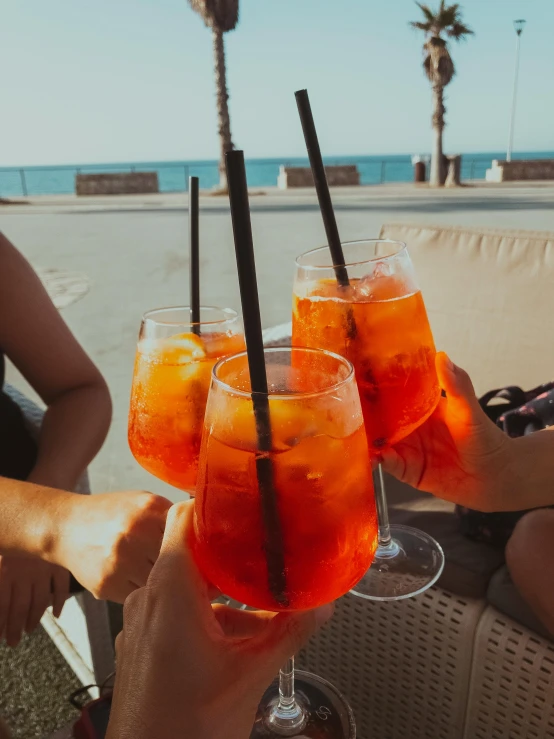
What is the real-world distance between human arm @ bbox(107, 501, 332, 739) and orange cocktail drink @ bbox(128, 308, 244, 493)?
0.25 meters

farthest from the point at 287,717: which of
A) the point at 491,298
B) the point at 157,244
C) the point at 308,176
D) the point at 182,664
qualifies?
the point at 308,176

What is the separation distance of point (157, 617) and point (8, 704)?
1669 millimetres

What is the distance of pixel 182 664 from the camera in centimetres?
75

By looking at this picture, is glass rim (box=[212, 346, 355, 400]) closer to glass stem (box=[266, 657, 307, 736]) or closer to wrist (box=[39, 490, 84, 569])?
wrist (box=[39, 490, 84, 569])

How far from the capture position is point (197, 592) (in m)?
0.78

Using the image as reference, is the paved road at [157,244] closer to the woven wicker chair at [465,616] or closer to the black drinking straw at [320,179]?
the woven wicker chair at [465,616]

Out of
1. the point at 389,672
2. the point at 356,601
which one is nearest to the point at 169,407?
the point at 356,601

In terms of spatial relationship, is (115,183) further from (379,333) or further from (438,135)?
(379,333)

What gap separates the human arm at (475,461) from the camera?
1358mm

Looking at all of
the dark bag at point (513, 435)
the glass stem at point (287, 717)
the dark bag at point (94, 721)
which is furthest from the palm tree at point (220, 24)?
the glass stem at point (287, 717)

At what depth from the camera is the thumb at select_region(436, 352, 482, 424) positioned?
1254 millimetres

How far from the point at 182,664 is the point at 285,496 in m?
0.24

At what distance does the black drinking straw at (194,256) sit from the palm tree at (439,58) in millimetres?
18403

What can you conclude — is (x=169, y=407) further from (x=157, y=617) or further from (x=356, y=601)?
(x=356, y=601)
